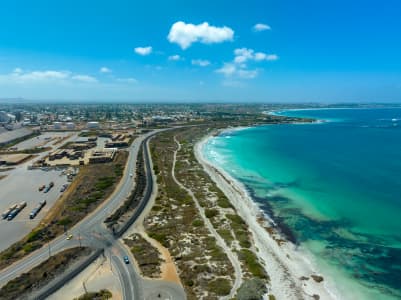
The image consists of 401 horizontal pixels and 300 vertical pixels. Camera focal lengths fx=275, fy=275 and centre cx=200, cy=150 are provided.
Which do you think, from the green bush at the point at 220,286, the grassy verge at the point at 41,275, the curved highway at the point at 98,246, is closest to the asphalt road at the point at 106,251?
the curved highway at the point at 98,246

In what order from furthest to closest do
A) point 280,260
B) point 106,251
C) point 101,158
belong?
point 101,158 → point 106,251 → point 280,260

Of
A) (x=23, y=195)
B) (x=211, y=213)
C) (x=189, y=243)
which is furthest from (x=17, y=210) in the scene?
(x=211, y=213)

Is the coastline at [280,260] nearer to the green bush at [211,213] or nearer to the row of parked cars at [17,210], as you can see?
the green bush at [211,213]

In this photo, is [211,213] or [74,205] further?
[74,205]

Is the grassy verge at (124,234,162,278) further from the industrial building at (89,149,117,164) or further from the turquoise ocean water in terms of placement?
the industrial building at (89,149,117,164)

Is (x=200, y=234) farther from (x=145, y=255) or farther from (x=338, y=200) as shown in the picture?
(x=338, y=200)

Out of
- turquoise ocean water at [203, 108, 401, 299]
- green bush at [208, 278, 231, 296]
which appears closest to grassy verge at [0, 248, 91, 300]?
green bush at [208, 278, 231, 296]
